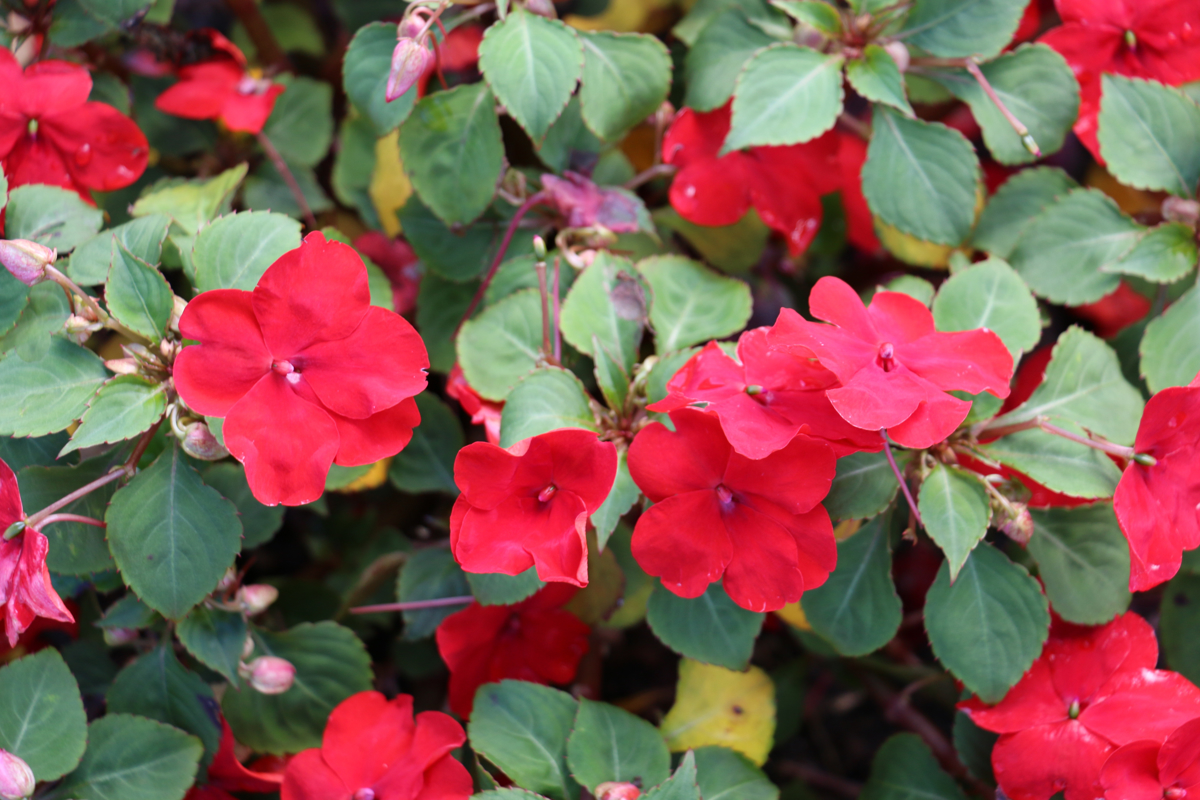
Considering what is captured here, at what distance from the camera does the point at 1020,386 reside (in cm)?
123

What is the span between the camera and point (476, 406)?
1.04 m

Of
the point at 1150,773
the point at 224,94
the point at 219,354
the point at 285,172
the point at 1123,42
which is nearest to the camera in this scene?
the point at 219,354

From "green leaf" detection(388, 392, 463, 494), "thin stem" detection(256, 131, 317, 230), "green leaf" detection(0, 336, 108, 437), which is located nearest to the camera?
"green leaf" detection(0, 336, 108, 437)

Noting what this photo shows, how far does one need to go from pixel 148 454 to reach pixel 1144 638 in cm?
127

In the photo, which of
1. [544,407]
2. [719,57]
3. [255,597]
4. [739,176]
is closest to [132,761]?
[255,597]

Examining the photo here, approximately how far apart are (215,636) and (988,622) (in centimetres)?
96

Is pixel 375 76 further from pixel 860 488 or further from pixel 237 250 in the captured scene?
pixel 860 488

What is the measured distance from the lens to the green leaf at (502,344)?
102 cm

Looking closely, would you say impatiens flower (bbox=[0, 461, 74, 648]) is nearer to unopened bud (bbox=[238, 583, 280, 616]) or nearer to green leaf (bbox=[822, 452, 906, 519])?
unopened bud (bbox=[238, 583, 280, 616])

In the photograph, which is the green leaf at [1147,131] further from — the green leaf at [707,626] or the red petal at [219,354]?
the red petal at [219,354]

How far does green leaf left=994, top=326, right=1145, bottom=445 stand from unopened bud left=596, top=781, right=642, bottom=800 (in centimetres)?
62

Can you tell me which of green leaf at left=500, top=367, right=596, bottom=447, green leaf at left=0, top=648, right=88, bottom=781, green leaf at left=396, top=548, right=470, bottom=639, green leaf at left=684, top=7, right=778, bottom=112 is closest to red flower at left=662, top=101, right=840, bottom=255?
green leaf at left=684, top=7, right=778, bottom=112

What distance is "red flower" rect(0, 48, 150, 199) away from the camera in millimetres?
1047

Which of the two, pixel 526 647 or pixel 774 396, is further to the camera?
pixel 526 647
